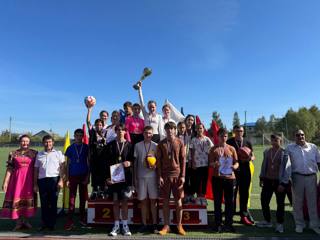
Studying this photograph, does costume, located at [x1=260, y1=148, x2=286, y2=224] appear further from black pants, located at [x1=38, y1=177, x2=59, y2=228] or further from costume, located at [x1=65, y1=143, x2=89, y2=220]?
black pants, located at [x1=38, y1=177, x2=59, y2=228]

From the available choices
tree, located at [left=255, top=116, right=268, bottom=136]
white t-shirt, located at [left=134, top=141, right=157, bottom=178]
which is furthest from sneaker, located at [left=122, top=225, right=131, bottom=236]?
tree, located at [left=255, top=116, right=268, bottom=136]

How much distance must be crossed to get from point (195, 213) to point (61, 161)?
2.96 m

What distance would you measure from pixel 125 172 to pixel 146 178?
1.40 ft

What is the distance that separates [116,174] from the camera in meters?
5.98

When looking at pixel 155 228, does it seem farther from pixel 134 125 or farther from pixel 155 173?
pixel 134 125

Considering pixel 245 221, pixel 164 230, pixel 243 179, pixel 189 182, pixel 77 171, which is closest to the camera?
pixel 164 230

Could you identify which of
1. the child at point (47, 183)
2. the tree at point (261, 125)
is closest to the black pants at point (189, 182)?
the child at point (47, 183)

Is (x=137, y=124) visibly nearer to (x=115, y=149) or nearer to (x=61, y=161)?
(x=115, y=149)

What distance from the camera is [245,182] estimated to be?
6.75 m

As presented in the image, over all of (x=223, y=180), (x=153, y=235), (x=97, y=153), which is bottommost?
(x=153, y=235)

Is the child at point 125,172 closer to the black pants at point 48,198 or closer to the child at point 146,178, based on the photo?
the child at point 146,178

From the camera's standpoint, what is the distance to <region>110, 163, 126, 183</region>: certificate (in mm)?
5965

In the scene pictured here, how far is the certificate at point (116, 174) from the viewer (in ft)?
19.6

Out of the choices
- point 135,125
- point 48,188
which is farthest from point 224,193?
point 48,188
